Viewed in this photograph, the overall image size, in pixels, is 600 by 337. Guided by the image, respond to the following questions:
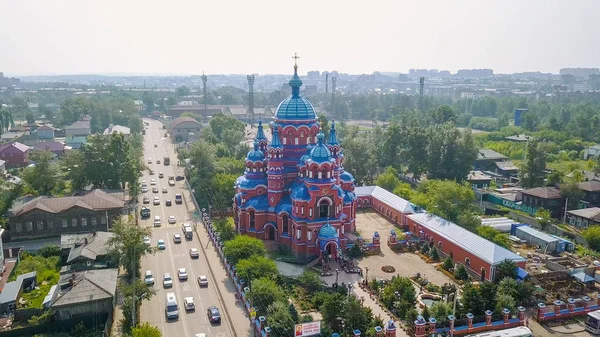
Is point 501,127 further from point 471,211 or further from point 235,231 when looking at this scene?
point 235,231

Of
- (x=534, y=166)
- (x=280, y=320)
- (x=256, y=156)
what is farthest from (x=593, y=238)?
(x=280, y=320)

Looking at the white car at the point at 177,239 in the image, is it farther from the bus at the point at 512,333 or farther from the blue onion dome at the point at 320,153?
the bus at the point at 512,333

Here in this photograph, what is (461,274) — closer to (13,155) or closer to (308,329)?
(308,329)

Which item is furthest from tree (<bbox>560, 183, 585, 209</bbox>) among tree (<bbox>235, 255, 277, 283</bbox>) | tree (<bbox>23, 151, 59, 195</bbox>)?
tree (<bbox>23, 151, 59, 195</bbox>)

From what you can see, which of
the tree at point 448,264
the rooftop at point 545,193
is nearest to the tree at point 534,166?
the rooftop at point 545,193

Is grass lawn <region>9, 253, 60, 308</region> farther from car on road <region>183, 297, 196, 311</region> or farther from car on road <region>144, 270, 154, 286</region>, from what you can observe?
car on road <region>183, 297, 196, 311</region>

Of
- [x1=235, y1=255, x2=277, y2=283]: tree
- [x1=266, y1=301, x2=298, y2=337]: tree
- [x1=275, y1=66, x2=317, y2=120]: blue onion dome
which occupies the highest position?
[x1=275, y1=66, x2=317, y2=120]: blue onion dome
